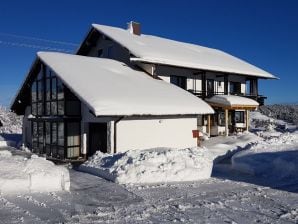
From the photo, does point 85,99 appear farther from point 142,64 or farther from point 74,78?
point 142,64

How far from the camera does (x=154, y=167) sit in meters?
13.1

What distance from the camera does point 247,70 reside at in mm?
32656

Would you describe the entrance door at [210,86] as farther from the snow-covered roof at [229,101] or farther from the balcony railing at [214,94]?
the snow-covered roof at [229,101]

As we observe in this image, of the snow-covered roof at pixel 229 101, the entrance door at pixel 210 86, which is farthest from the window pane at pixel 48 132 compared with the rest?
the entrance door at pixel 210 86

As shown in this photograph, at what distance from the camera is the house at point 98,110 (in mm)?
17453

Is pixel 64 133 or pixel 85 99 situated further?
pixel 64 133

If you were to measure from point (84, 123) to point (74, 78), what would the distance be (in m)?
2.20

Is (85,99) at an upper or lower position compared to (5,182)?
upper

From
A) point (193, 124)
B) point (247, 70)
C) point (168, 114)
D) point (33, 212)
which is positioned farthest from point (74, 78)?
point (247, 70)

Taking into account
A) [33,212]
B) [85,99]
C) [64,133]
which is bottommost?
[33,212]

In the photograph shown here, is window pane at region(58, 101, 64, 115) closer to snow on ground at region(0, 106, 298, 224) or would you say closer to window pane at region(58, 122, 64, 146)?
window pane at region(58, 122, 64, 146)

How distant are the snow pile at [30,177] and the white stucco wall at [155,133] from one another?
246 inches

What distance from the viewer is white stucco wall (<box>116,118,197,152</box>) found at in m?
17.9

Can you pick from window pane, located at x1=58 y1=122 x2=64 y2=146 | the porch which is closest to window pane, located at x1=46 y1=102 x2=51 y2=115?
window pane, located at x1=58 y1=122 x2=64 y2=146
